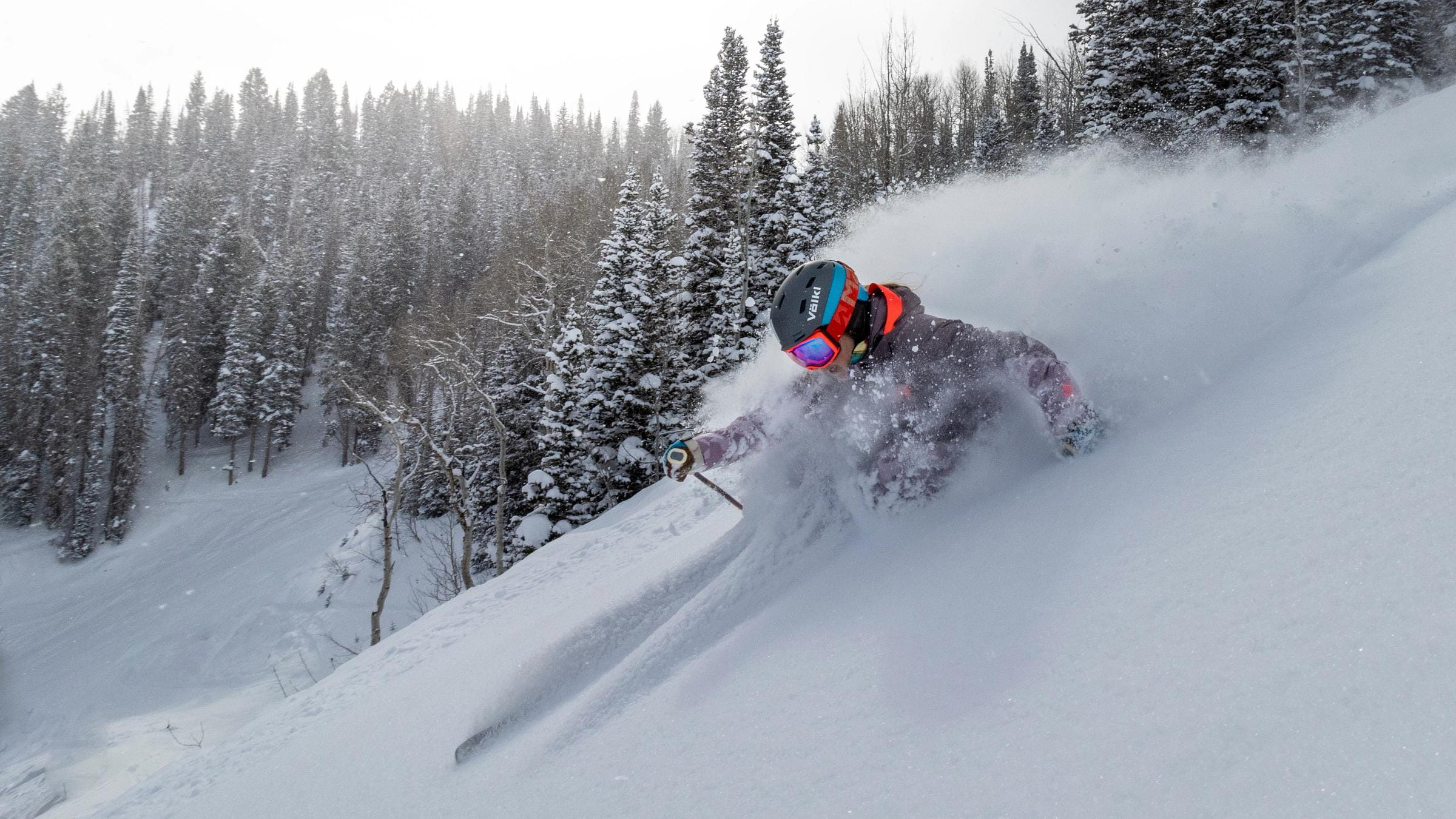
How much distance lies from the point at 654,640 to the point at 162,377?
61.1 m

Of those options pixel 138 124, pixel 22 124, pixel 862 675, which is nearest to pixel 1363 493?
pixel 862 675

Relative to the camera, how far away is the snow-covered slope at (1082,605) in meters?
1.22

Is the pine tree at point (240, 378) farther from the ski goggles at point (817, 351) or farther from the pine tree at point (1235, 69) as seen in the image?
the ski goggles at point (817, 351)

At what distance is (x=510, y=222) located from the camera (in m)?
54.9

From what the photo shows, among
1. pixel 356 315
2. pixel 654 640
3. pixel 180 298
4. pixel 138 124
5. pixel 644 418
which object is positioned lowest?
pixel 644 418

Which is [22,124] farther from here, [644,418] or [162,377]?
[644,418]

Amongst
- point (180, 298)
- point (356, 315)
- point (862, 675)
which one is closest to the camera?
point (862, 675)

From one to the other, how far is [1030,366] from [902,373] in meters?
0.55

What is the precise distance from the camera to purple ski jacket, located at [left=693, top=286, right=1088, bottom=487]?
2.71m

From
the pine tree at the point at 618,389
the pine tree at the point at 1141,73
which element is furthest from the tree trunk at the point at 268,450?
the pine tree at the point at 1141,73

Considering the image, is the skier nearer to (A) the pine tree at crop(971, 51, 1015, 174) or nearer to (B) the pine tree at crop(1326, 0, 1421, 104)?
(B) the pine tree at crop(1326, 0, 1421, 104)

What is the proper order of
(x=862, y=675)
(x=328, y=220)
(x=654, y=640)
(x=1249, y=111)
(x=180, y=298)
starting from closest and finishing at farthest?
(x=862, y=675), (x=654, y=640), (x=1249, y=111), (x=180, y=298), (x=328, y=220)

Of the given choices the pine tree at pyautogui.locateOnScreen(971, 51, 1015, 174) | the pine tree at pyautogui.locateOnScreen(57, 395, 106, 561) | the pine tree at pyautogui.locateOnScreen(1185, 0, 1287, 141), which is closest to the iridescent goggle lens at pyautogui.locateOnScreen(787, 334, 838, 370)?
the pine tree at pyautogui.locateOnScreen(1185, 0, 1287, 141)

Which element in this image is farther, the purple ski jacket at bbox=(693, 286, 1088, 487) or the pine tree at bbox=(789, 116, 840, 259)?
the pine tree at bbox=(789, 116, 840, 259)
